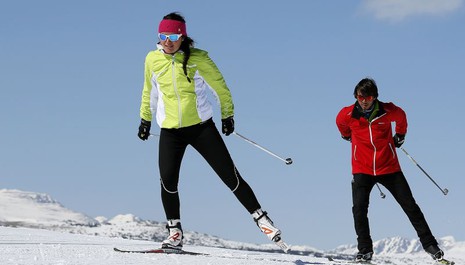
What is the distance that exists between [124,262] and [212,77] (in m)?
2.22

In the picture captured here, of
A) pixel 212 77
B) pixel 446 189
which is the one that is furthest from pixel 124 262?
pixel 446 189

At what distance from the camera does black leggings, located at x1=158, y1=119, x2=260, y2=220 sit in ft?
26.3

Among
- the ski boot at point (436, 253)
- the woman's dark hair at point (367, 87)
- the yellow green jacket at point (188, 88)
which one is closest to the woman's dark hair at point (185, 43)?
the yellow green jacket at point (188, 88)

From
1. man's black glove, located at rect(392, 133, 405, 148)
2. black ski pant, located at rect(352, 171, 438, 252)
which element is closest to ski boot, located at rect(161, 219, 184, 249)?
black ski pant, located at rect(352, 171, 438, 252)

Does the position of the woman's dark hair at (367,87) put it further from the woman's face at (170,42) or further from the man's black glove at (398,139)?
the woman's face at (170,42)

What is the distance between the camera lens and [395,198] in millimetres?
10008

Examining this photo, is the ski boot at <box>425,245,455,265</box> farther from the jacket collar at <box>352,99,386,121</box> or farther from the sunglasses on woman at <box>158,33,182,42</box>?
the sunglasses on woman at <box>158,33,182,42</box>

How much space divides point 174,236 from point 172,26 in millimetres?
2147

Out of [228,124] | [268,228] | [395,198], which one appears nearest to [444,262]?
[395,198]

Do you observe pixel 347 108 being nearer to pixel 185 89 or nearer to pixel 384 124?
pixel 384 124

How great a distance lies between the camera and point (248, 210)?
26.4 ft

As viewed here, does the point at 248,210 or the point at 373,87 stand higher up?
the point at 373,87

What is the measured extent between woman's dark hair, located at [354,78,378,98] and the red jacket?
0.16 m

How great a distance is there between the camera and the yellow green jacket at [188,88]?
8.05 m
